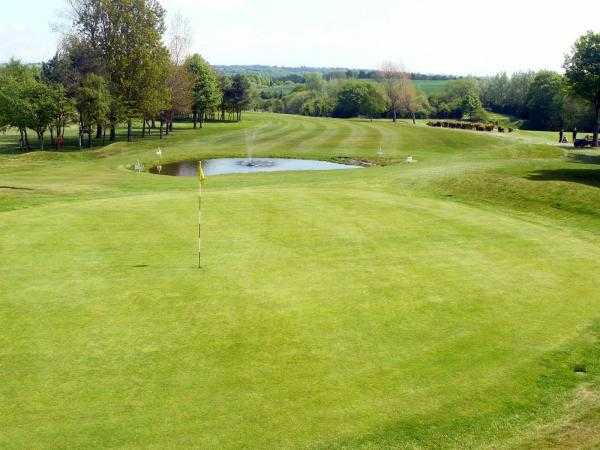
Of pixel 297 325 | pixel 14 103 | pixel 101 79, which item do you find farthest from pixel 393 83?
pixel 297 325

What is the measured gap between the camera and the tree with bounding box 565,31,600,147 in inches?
2383

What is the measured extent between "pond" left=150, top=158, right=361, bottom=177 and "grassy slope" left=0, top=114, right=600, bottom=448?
76.7ft

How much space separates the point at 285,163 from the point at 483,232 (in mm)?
35890

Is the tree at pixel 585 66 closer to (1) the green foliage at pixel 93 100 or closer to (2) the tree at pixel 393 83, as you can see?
(1) the green foliage at pixel 93 100

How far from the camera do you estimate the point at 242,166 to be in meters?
54.7

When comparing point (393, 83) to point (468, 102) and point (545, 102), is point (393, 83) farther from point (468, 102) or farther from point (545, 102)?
point (545, 102)

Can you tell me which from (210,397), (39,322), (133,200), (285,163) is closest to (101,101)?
(285,163)

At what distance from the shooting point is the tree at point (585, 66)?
199ft

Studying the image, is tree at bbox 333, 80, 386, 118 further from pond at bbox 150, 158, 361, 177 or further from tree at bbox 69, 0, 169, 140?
pond at bbox 150, 158, 361, 177

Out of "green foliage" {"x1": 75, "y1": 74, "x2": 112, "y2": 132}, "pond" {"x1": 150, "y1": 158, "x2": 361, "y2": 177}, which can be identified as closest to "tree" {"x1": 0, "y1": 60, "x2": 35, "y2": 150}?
"green foliage" {"x1": 75, "y1": 74, "x2": 112, "y2": 132}

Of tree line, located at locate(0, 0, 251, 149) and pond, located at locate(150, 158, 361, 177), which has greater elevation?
tree line, located at locate(0, 0, 251, 149)

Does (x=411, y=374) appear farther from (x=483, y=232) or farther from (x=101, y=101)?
(x=101, y=101)

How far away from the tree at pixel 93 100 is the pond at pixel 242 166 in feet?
49.3

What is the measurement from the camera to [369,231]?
23.0 meters
